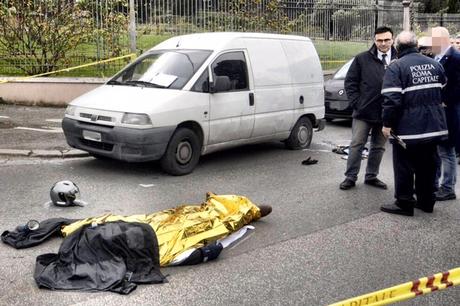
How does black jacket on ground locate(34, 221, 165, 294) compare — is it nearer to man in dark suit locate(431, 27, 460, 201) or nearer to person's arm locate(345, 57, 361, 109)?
person's arm locate(345, 57, 361, 109)

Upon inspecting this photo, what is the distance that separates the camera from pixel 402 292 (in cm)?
359

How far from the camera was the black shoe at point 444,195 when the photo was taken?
6930 millimetres

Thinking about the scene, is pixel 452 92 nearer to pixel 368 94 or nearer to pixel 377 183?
pixel 368 94

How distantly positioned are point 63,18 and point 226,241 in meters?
9.06

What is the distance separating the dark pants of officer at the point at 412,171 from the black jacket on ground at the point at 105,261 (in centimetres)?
288

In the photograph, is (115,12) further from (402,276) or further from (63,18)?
(402,276)

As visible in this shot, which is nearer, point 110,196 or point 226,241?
point 226,241

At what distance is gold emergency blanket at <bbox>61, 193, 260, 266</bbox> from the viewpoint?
501cm

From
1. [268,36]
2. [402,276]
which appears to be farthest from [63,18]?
[402,276]

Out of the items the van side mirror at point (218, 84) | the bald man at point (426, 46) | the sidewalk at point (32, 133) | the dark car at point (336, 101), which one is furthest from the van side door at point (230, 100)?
the dark car at point (336, 101)

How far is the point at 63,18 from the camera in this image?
41.9ft

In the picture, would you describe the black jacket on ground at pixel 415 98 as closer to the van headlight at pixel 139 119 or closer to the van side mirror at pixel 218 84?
the van side mirror at pixel 218 84

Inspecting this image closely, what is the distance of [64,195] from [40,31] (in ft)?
24.3

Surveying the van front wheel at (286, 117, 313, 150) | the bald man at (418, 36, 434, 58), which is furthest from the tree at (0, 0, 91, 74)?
the bald man at (418, 36, 434, 58)
